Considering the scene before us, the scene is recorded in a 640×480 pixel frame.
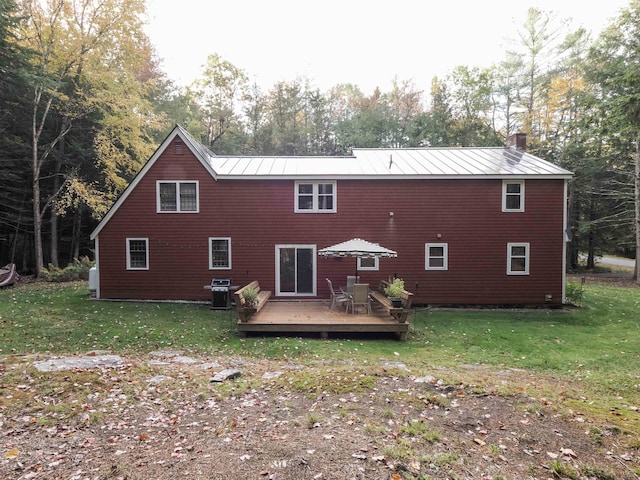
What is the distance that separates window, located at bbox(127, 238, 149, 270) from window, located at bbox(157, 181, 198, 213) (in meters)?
1.43

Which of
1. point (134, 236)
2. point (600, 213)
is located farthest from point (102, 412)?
point (600, 213)

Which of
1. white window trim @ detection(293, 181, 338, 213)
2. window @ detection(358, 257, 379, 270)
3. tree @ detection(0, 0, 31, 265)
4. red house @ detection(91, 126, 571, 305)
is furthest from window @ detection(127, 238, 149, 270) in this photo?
tree @ detection(0, 0, 31, 265)

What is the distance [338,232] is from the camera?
13.8 m

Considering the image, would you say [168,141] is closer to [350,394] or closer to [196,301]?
[196,301]

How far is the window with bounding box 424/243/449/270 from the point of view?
13789mm

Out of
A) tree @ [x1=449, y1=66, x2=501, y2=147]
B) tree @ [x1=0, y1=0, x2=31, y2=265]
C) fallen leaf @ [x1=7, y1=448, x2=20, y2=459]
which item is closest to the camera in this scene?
fallen leaf @ [x1=7, y1=448, x2=20, y2=459]

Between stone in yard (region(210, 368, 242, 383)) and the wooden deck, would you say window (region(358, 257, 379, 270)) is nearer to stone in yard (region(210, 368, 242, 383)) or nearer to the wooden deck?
the wooden deck

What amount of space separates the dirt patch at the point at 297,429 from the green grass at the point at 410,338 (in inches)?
71.4

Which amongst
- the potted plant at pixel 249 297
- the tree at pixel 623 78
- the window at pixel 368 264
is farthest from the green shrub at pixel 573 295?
the potted plant at pixel 249 297

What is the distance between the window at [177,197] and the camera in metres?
13.7

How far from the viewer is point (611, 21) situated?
16.7m

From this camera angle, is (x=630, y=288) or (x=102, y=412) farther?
(x=630, y=288)

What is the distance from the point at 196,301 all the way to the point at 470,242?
10.6 metres

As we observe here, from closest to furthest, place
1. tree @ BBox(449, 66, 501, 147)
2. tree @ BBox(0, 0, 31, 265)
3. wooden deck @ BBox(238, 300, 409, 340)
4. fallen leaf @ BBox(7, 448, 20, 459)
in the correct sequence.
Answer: fallen leaf @ BBox(7, 448, 20, 459)
wooden deck @ BBox(238, 300, 409, 340)
tree @ BBox(0, 0, 31, 265)
tree @ BBox(449, 66, 501, 147)
